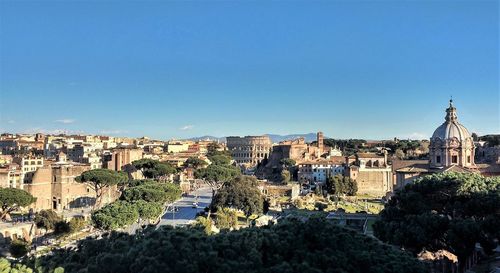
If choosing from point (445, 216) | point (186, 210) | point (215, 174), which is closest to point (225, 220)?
point (186, 210)

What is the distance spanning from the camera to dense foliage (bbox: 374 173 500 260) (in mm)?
16422

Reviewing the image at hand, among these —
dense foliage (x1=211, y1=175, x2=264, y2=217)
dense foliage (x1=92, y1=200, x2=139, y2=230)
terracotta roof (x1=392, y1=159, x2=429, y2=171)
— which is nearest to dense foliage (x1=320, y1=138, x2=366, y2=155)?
terracotta roof (x1=392, y1=159, x2=429, y2=171)

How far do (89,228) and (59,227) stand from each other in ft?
13.7

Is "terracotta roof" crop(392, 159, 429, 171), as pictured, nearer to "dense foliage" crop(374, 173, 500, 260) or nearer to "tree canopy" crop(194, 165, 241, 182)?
"tree canopy" crop(194, 165, 241, 182)

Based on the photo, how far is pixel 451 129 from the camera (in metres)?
38.4

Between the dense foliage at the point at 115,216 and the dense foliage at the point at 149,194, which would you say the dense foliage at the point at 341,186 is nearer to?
the dense foliage at the point at 149,194

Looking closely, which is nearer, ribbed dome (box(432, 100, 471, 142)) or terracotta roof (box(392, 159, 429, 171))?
ribbed dome (box(432, 100, 471, 142))

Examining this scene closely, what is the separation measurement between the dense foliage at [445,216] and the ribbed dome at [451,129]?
60.0 feet

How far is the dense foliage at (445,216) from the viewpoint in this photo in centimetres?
1642

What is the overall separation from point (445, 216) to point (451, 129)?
22699 millimetres

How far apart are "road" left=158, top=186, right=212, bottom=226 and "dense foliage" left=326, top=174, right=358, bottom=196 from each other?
1234 cm

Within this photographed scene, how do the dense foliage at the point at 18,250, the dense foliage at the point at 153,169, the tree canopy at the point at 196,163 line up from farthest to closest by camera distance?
the tree canopy at the point at 196,163 → the dense foliage at the point at 153,169 → the dense foliage at the point at 18,250

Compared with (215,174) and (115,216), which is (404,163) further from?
(115,216)

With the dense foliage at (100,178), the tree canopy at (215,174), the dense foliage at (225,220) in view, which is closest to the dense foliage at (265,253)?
the dense foliage at (225,220)
